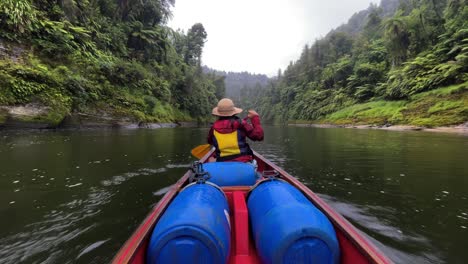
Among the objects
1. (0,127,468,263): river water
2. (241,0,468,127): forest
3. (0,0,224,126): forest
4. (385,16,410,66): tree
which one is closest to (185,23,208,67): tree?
(0,0,224,126): forest

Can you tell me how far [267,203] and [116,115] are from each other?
2090cm

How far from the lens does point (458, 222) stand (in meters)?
3.85

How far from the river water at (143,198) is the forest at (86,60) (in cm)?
764

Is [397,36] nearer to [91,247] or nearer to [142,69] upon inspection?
[142,69]

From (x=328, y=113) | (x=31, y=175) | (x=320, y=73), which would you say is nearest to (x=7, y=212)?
(x=31, y=175)

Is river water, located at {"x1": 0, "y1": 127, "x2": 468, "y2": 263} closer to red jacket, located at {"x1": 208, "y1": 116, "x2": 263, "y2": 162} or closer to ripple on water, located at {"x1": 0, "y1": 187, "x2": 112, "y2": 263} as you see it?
ripple on water, located at {"x1": 0, "y1": 187, "x2": 112, "y2": 263}

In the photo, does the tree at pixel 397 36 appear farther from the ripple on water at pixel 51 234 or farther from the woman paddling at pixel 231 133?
the ripple on water at pixel 51 234

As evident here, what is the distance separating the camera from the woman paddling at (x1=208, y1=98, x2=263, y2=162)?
14.3 ft

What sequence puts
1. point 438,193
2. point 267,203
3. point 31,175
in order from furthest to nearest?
point 31,175 < point 438,193 < point 267,203

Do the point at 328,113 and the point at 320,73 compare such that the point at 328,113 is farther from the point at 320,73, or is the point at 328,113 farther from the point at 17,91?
the point at 17,91

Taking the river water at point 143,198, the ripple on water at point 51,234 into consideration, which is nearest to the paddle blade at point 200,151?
the river water at point 143,198

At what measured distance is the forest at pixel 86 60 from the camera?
14.5 m

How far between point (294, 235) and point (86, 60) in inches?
884

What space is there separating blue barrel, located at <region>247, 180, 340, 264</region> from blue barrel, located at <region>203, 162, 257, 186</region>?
1.15 meters
